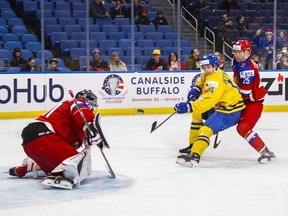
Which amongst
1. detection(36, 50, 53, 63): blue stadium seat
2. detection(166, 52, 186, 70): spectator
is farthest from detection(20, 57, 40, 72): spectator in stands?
detection(166, 52, 186, 70): spectator

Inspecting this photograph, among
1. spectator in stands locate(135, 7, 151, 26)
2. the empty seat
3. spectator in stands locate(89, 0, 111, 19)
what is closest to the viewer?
the empty seat

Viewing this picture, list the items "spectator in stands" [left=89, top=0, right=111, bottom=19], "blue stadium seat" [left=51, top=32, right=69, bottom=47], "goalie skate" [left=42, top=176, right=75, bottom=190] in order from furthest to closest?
"spectator in stands" [left=89, top=0, right=111, bottom=19], "blue stadium seat" [left=51, top=32, right=69, bottom=47], "goalie skate" [left=42, top=176, right=75, bottom=190]

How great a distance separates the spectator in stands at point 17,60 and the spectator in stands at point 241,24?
4353 millimetres

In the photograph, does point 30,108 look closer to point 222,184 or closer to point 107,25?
point 107,25

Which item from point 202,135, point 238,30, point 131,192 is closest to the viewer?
point 131,192

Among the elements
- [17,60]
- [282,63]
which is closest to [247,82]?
[17,60]

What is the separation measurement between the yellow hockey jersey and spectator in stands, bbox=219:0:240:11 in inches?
300

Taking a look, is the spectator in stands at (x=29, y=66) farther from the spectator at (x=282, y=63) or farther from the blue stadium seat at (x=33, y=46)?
the spectator at (x=282, y=63)

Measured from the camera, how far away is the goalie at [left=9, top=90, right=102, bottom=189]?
5.67 metres

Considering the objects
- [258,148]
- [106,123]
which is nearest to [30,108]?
[106,123]

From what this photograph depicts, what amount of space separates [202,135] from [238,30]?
7.10 meters

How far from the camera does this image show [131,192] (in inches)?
219

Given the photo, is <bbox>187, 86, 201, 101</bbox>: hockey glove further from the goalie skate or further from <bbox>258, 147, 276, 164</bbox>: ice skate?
the goalie skate

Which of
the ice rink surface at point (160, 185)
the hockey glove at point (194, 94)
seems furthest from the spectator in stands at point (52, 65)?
the hockey glove at point (194, 94)
